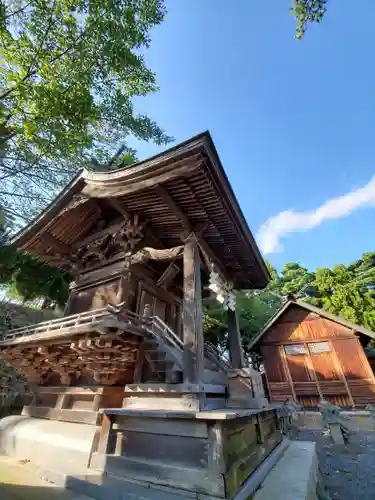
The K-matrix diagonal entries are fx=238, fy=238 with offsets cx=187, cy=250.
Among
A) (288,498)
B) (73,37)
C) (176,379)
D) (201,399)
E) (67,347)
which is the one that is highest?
(73,37)

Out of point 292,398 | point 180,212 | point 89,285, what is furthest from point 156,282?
point 292,398

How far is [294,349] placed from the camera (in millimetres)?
15398

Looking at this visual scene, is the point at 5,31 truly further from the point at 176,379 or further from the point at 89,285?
the point at 176,379

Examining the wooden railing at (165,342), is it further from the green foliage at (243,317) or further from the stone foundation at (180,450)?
the green foliage at (243,317)

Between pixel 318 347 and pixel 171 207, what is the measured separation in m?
14.4

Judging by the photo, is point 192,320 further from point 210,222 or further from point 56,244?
point 56,244

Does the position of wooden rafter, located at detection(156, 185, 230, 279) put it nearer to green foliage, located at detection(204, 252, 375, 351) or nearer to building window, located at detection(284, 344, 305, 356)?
green foliage, located at detection(204, 252, 375, 351)

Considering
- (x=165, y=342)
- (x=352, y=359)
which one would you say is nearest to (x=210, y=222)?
(x=165, y=342)

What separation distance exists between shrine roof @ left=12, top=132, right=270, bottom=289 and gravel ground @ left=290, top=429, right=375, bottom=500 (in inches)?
207

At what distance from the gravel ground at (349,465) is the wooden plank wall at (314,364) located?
4.19 m

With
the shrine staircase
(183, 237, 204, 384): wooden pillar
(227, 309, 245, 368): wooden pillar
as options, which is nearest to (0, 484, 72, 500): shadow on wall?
the shrine staircase

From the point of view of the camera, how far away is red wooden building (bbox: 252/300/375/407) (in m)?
13.3

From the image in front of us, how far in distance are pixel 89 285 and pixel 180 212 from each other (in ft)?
12.8

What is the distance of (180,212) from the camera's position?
579cm
